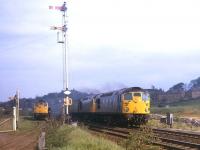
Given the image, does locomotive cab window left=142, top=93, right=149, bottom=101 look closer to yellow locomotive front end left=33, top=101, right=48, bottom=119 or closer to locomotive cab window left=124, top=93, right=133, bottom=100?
locomotive cab window left=124, top=93, right=133, bottom=100

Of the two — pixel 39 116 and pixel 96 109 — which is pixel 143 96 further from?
pixel 39 116

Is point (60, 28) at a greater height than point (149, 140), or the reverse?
point (60, 28)

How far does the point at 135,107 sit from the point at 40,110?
3480cm

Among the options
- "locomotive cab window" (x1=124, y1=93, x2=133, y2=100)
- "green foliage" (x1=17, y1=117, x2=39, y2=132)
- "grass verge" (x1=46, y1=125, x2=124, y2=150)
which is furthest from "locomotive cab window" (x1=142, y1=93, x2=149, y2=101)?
"grass verge" (x1=46, y1=125, x2=124, y2=150)

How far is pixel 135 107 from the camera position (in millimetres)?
42312

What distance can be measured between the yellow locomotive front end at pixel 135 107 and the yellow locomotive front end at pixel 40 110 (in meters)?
33.2

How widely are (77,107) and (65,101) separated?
82.7 ft

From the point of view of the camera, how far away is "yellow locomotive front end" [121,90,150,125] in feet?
138

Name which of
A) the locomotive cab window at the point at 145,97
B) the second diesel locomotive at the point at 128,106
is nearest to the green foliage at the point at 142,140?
the second diesel locomotive at the point at 128,106

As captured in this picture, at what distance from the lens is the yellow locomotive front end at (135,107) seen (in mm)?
42000

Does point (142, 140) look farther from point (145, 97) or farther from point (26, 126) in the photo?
point (26, 126)

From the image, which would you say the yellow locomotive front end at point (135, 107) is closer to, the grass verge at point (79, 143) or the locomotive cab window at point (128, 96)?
the locomotive cab window at point (128, 96)

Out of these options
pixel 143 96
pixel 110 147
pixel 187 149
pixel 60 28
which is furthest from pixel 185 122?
pixel 110 147

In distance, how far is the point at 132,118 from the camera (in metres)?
42.1
